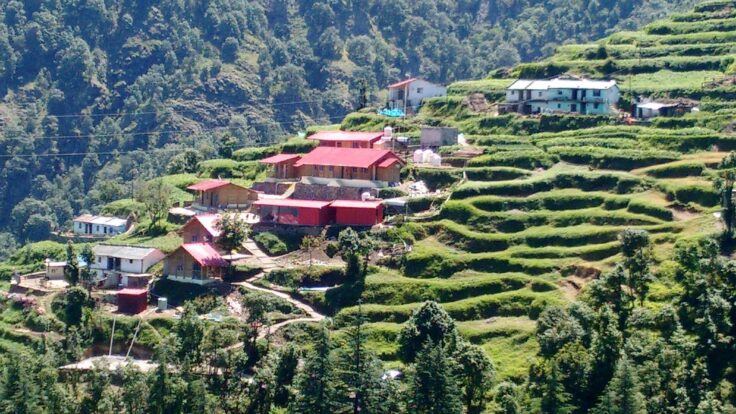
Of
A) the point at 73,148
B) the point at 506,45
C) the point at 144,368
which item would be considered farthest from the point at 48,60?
the point at 144,368

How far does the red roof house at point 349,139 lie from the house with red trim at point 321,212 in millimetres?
9880

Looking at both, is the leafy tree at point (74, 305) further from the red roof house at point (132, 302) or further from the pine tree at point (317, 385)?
the pine tree at point (317, 385)

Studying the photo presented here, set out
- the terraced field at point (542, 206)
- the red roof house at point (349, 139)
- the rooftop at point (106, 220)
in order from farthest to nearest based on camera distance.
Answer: the rooftop at point (106, 220) → the red roof house at point (349, 139) → the terraced field at point (542, 206)

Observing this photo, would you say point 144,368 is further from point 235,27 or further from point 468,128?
point 235,27

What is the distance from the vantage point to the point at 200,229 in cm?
6906

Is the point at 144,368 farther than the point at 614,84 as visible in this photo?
No

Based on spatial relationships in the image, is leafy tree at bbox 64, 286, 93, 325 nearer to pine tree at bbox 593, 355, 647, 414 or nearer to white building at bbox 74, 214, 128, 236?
white building at bbox 74, 214, 128, 236

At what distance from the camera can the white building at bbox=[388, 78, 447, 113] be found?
92125 mm

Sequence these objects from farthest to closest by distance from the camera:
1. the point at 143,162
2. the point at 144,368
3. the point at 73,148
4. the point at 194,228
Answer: the point at 73,148, the point at 143,162, the point at 194,228, the point at 144,368

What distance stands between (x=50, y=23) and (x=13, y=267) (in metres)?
92.6

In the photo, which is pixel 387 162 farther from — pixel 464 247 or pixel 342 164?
pixel 464 247

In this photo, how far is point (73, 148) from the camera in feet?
486

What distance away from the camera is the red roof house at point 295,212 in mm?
68562

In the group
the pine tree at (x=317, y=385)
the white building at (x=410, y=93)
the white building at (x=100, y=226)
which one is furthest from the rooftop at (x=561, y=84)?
the pine tree at (x=317, y=385)
